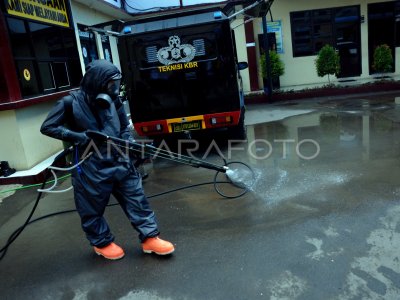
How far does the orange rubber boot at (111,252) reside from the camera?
11.5ft

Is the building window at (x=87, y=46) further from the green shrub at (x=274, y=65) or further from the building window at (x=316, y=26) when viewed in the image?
the building window at (x=316, y=26)

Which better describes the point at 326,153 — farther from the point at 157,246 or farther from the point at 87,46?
the point at 87,46

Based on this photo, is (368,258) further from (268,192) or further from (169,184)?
(169,184)

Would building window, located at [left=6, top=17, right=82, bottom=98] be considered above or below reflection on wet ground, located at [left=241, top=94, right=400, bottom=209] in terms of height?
above

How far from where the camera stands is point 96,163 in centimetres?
331

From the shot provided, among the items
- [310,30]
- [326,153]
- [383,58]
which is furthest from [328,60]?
[326,153]

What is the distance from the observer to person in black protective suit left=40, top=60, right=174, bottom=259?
3215 mm

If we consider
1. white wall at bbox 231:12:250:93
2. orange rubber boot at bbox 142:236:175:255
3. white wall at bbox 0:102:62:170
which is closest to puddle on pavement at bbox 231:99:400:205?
orange rubber boot at bbox 142:236:175:255

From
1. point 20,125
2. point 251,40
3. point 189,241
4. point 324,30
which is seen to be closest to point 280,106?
point 251,40

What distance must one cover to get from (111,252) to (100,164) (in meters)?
0.84

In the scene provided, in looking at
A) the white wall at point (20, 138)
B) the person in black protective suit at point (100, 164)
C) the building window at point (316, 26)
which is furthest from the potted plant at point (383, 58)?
the person in black protective suit at point (100, 164)

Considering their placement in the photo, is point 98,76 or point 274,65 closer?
point 98,76

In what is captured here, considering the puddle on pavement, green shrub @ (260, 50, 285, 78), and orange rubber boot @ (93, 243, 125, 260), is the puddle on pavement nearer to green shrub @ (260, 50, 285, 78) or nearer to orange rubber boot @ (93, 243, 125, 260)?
orange rubber boot @ (93, 243, 125, 260)

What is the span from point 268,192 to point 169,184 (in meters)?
1.50
